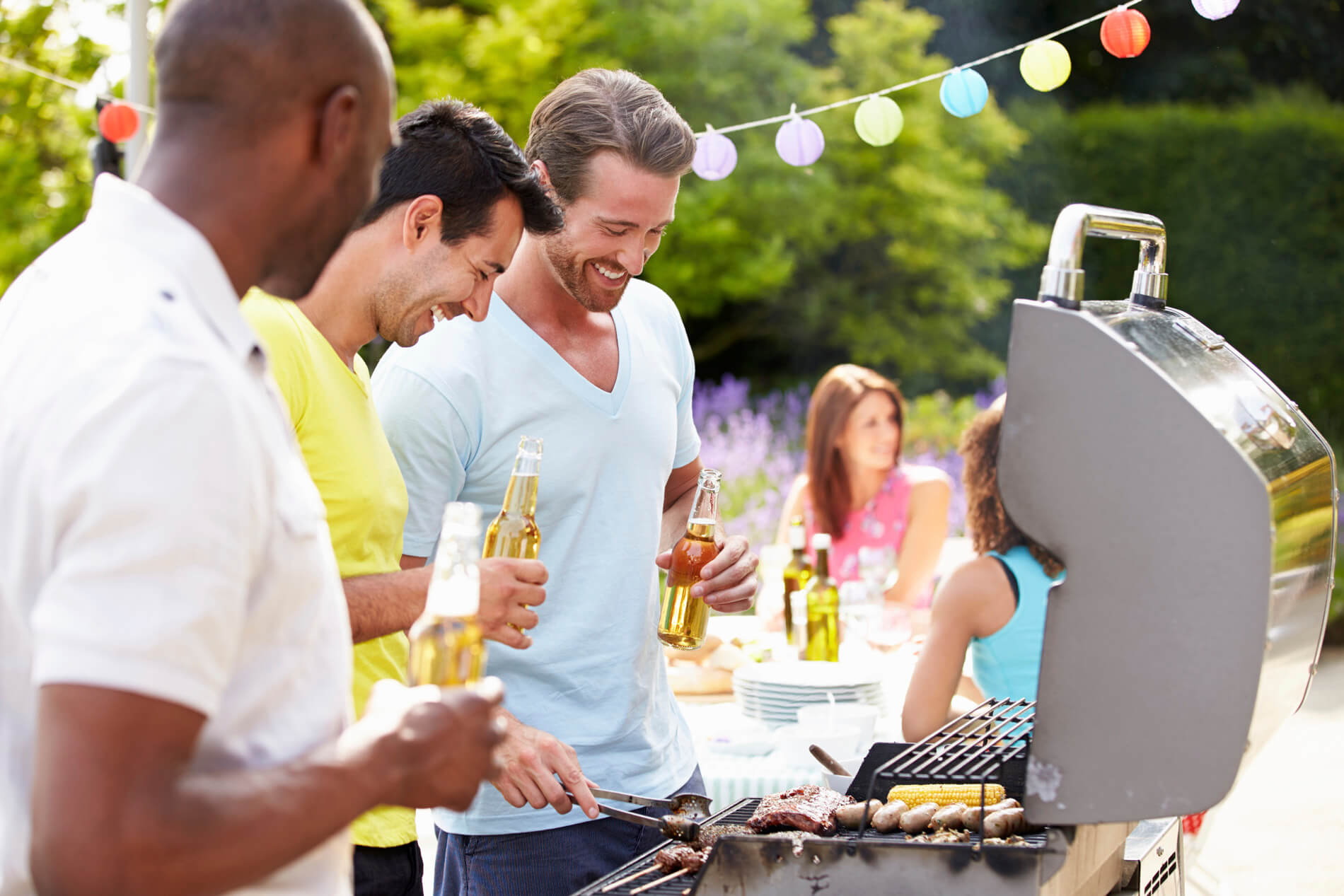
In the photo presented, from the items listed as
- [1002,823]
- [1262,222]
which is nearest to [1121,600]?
[1002,823]

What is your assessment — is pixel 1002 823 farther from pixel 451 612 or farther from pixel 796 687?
pixel 796 687

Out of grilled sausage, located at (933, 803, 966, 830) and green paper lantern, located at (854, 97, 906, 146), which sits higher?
green paper lantern, located at (854, 97, 906, 146)

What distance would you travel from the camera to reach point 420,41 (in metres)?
8.63

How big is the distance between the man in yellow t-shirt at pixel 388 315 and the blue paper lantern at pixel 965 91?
1669mm

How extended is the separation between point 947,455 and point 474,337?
7.16 m

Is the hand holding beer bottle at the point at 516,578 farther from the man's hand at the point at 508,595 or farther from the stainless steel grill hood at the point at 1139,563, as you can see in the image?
the stainless steel grill hood at the point at 1139,563

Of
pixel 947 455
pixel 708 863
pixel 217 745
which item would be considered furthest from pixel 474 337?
pixel 947 455

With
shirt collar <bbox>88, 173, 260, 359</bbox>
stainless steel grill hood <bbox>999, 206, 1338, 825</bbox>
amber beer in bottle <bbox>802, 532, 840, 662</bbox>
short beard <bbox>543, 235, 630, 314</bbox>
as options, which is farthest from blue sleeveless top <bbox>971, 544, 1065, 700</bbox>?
shirt collar <bbox>88, 173, 260, 359</bbox>

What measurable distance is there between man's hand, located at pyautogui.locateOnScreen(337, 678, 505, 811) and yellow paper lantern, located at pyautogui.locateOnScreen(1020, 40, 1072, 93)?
277 centimetres

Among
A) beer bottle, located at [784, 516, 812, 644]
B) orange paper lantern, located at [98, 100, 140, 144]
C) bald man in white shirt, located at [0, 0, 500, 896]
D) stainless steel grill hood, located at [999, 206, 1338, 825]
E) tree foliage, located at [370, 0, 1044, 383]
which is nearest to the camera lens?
bald man in white shirt, located at [0, 0, 500, 896]

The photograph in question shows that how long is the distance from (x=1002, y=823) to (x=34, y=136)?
9.02m

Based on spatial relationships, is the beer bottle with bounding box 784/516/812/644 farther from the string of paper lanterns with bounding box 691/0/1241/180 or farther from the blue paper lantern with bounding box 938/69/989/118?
the blue paper lantern with bounding box 938/69/989/118

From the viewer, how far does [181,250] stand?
0.92 metres

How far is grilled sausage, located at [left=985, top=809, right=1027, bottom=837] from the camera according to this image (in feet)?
5.00
